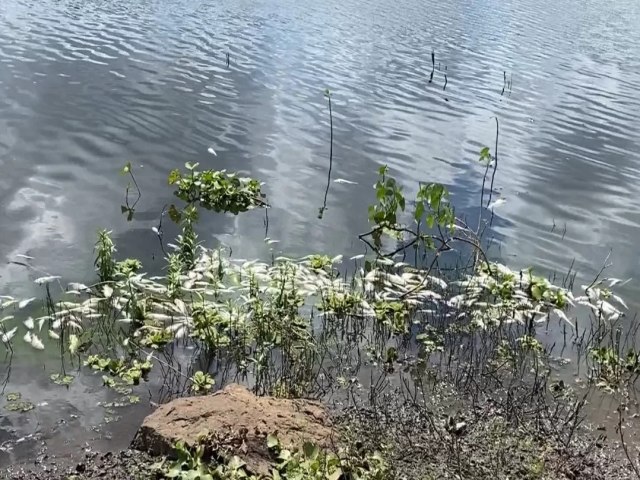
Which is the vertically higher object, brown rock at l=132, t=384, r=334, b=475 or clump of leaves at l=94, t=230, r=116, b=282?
brown rock at l=132, t=384, r=334, b=475

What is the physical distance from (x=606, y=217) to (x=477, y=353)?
19.4 feet

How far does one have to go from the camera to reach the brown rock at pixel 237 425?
198 inches

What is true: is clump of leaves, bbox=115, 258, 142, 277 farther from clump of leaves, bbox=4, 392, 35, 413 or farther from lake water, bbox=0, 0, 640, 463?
clump of leaves, bbox=4, 392, 35, 413

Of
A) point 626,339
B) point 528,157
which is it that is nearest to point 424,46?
point 528,157

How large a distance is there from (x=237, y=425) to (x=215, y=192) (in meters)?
6.24

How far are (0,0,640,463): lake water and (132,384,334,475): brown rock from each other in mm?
747

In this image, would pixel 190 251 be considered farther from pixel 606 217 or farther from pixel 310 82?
pixel 310 82

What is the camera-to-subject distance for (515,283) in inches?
353

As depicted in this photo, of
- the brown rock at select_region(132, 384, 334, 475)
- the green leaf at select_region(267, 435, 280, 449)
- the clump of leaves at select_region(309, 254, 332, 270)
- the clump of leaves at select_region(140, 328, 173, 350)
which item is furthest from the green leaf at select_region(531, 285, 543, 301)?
the green leaf at select_region(267, 435, 280, 449)

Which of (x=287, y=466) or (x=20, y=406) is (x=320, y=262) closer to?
(x=20, y=406)

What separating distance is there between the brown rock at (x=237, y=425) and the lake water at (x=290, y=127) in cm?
75

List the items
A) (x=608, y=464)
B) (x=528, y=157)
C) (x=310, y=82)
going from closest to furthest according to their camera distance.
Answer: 1. (x=608, y=464)
2. (x=528, y=157)
3. (x=310, y=82)

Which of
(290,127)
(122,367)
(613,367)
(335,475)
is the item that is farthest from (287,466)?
(290,127)

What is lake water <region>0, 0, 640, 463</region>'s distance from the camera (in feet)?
33.1
